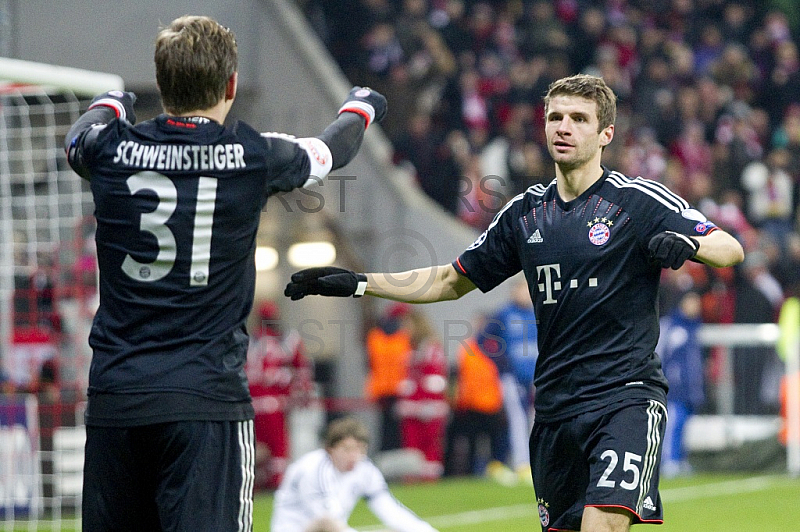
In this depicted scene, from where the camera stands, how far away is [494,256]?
527cm

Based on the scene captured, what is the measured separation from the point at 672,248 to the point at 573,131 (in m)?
0.74

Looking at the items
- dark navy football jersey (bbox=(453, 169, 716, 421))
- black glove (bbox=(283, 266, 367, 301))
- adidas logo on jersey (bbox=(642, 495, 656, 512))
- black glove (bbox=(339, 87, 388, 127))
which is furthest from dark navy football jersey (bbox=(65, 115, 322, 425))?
adidas logo on jersey (bbox=(642, 495, 656, 512))

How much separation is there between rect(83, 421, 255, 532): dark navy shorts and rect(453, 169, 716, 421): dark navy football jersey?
167 cm

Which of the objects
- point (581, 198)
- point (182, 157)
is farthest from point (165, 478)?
point (581, 198)

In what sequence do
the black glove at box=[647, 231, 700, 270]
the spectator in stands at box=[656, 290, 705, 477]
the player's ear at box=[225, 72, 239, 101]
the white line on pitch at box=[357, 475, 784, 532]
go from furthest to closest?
the spectator in stands at box=[656, 290, 705, 477] < the white line on pitch at box=[357, 475, 784, 532] < the black glove at box=[647, 231, 700, 270] < the player's ear at box=[225, 72, 239, 101]

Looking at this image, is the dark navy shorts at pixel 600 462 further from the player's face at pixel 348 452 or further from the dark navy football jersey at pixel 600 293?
the player's face at pixel 348 452

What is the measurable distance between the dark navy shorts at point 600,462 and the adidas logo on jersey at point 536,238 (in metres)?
0.72

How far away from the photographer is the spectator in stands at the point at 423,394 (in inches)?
553

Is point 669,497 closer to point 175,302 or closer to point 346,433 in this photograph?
point 346,433

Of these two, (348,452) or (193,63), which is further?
(348,452)

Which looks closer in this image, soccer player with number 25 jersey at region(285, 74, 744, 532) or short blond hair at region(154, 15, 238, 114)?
short blond hair at region(154, 15, 238, 114)

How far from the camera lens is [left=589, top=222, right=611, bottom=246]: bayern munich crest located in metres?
4.88

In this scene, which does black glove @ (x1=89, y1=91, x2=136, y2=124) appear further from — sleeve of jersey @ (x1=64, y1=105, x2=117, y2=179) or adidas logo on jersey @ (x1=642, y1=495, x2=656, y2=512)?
adidas logo on jersey @ (x1=642, y1=495, x2=656, y2=512)

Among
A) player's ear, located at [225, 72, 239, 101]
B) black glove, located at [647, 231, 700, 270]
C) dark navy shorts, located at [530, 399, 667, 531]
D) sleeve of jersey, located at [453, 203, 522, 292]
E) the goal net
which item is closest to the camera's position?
player's ear, located at [225, 72, 239, 101]
